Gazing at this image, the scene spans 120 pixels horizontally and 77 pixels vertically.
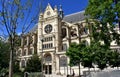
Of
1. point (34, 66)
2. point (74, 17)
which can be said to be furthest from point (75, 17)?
point (34, 66)

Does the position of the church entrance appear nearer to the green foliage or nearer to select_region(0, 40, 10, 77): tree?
the green foliage

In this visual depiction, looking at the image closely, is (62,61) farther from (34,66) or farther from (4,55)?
(4,55)

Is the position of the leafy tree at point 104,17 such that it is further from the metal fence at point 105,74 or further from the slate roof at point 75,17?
the slate roof at point 75,17

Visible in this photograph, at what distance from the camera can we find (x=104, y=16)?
2427 cm

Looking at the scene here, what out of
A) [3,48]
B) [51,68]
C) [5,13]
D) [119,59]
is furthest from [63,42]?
[5,13]

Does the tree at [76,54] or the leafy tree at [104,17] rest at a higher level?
the leafy tree at [104,17]

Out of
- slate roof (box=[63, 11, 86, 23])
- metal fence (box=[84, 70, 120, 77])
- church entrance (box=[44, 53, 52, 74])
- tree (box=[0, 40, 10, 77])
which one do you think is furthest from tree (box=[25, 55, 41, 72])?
metal fence (box=[84, 70, 120, 77])

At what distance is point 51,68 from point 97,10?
159ft

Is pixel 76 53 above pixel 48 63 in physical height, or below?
above

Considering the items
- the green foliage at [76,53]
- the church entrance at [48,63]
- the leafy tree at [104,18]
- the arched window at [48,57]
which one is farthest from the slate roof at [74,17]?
the leafy tree at [104,18]

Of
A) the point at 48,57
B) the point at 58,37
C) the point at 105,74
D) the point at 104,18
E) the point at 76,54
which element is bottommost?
the point at 105,74

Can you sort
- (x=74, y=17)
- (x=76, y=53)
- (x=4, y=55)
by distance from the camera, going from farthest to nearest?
(x=74, y=17) < (x=76, y=53) < (x=4, y=55)

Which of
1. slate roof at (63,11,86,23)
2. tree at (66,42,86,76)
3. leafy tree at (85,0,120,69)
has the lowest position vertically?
tree at (66,42,86,76)

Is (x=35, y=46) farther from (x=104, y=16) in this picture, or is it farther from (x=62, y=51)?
(x=104, y=16)
